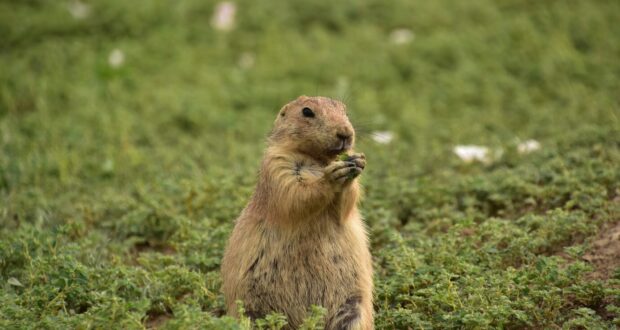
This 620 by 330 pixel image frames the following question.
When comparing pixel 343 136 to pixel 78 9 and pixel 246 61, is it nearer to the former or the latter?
pixel 246 61

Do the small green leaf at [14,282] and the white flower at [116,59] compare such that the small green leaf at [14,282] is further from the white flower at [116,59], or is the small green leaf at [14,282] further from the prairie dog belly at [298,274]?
the white flower at [116,59]

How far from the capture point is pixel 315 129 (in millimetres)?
4707

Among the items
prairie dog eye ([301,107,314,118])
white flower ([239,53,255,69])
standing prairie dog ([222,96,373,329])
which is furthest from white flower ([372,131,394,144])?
standing prairie dog ([222,96,373,329])

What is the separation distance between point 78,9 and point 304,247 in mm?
7543

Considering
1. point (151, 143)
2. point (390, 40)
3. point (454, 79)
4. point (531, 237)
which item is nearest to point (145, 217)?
point (151, 143)

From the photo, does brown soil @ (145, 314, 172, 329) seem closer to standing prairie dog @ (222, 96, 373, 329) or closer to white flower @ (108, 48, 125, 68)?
standing prairie dog @ (222, 96, 373, 329)

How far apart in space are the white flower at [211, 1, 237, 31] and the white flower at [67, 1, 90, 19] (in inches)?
67.4

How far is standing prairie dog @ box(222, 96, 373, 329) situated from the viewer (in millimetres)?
4535

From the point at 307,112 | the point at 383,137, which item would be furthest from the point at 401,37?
the point at 307,112

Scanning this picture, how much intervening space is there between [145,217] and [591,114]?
15.1ft

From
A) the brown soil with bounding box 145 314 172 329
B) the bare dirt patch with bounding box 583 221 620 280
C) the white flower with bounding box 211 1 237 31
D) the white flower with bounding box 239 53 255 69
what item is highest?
the white flower with bounding box 211 1 237 31

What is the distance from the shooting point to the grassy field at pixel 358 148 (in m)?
4.82

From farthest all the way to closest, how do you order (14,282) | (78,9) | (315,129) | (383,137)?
(78,9)
(383,137)
(14,282)
(315,129)

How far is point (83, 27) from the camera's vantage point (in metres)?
10.8
